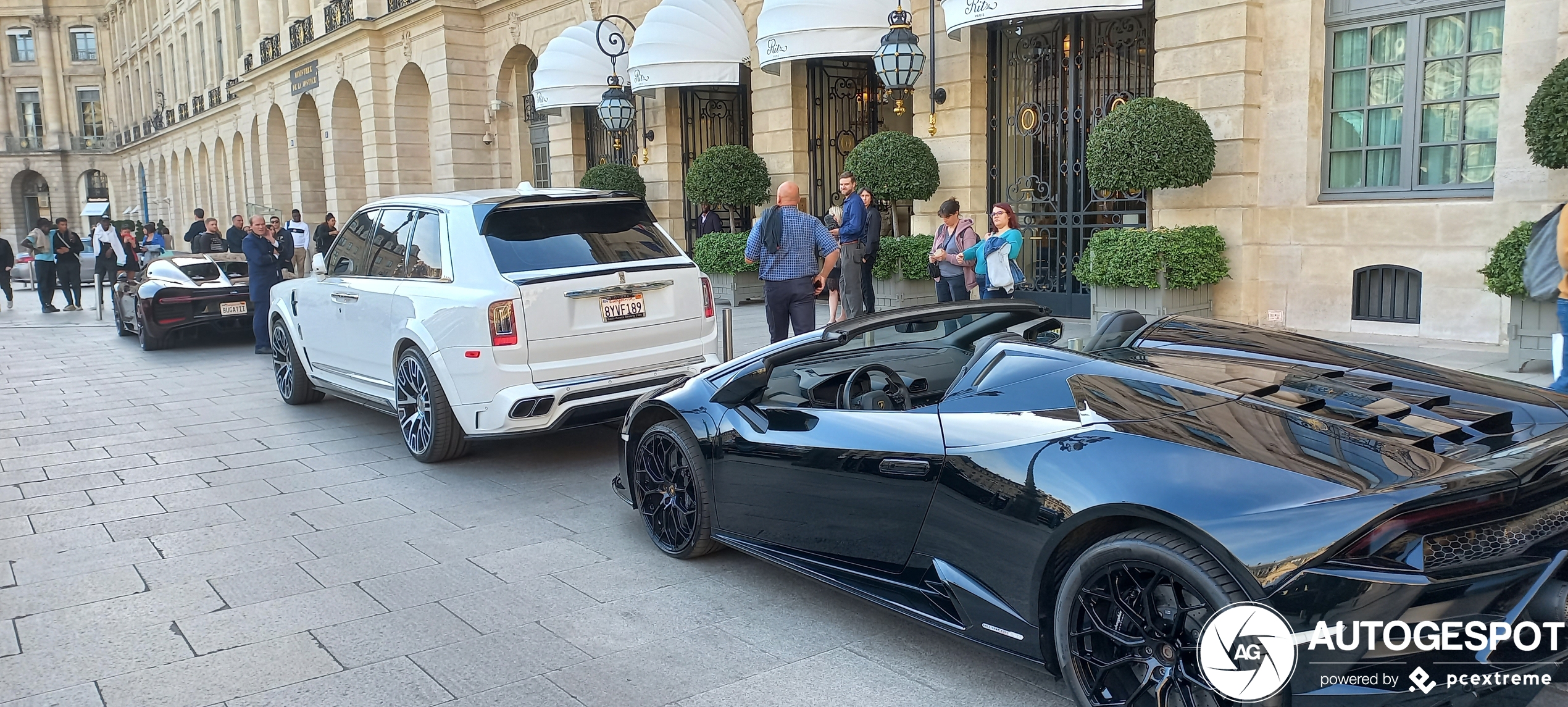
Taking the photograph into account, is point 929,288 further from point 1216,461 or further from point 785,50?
point 1216,461

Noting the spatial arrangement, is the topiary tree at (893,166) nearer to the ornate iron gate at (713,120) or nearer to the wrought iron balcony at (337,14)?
the ornate iron gate at (713,120)

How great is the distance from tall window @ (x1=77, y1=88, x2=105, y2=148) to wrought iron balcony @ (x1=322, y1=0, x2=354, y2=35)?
60.3 m

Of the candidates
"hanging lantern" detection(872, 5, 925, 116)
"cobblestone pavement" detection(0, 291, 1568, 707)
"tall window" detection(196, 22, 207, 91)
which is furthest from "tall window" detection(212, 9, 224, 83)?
"cobblestone pavement" detection(0, 291, 1568, 707)

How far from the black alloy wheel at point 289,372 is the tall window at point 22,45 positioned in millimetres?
89397

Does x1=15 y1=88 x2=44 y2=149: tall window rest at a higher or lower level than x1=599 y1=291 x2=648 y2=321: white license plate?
higher

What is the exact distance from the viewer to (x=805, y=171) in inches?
693

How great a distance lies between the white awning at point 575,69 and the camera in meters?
20.8

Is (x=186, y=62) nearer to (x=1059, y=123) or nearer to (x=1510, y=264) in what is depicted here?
(x=1059, y=123)

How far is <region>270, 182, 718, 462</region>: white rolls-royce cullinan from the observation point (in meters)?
6.34

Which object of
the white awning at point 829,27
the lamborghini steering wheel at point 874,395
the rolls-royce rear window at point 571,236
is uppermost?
the white awning at point 829,27

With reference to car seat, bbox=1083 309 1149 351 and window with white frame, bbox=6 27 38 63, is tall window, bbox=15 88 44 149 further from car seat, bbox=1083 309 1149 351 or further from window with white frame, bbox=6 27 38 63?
car seat, bbox=1083 309 1149 351

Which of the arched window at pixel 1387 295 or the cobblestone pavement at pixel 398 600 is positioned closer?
the cobblestone pavement at pixel 398 600

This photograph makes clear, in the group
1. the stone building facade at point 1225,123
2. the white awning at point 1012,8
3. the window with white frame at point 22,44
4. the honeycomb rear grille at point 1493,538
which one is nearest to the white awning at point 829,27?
the stone building facade at point 1225,123

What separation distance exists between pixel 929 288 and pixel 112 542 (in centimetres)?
1105
